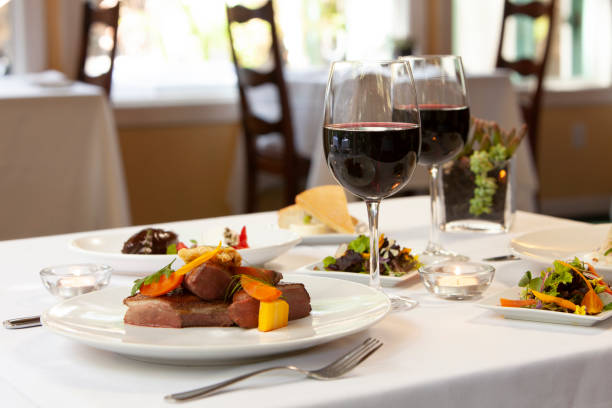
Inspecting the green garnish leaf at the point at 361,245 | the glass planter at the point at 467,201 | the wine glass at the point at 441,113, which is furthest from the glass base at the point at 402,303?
the glass planter at the point at 467,201

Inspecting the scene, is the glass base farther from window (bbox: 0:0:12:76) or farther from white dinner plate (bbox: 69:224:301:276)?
window (bbox: 0:0:12:76)

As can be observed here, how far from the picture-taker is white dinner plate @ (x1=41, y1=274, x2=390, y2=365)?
24.6 inches

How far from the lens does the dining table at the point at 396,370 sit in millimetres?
599

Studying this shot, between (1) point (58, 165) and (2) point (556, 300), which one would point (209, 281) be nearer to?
(2) point (556, 300)

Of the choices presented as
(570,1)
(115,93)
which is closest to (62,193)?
→ (115,93)

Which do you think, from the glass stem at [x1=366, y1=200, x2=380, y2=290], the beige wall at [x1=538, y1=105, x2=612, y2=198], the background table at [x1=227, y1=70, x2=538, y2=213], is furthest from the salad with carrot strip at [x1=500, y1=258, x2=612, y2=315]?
the beige wall at [x1=538, y1=105, x2=612, y2=198]

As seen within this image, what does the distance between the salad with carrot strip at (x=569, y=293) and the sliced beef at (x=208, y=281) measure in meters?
0.27

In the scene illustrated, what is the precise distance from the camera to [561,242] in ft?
3.44

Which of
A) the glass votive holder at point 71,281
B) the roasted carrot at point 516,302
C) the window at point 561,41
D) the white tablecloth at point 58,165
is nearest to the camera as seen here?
the roasted carrot at point 516,302

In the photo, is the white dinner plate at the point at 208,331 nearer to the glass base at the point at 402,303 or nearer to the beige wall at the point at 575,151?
the glass base at the point at 402,303

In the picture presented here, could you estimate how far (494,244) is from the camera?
3.82 feet

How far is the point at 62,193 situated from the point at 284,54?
90.7 inches

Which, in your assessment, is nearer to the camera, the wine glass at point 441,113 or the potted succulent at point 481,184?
the wine glass at point 441,113

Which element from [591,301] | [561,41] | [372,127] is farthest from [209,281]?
[561,41]
